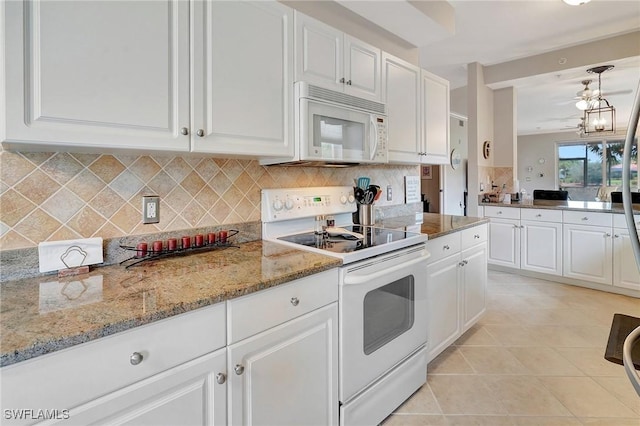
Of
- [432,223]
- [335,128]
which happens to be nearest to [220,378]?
[335,128]

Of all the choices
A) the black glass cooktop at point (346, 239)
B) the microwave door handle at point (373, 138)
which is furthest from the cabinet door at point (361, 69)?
the black glass cooktop at point (346, 239)

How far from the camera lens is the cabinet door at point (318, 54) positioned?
5.42 ft

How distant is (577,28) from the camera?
3.29 meters

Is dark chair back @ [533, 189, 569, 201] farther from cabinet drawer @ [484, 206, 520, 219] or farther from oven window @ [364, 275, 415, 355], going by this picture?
oven window @ [364, 275, 415, 355]

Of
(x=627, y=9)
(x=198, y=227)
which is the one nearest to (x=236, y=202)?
(x=198, y=227)

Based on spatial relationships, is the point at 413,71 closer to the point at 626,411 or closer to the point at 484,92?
the point at 626,411

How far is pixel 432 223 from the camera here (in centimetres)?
244

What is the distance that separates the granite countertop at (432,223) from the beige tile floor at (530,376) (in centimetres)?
91

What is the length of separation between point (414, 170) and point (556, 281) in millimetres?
2452

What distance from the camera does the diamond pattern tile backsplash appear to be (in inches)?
46.0

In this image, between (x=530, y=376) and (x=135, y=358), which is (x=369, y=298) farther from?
(x=530, y=376)

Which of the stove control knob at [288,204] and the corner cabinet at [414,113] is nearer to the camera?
the stove control knob at [288,204]

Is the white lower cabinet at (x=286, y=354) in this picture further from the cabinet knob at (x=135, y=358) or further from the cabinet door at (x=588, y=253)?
the cabinet door at (x=588, y=253)

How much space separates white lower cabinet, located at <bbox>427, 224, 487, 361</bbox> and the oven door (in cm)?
19
